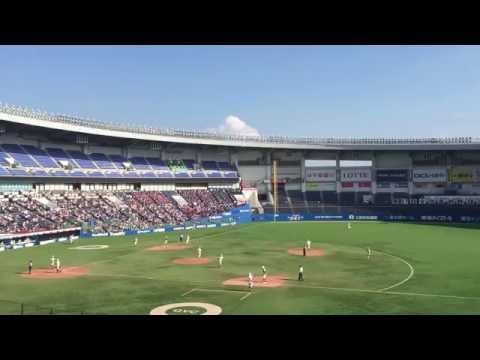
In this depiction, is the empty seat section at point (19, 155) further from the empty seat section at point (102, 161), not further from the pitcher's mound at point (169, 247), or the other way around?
the pitcher's mound at point (169, 247)

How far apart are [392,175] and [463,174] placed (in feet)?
49.1

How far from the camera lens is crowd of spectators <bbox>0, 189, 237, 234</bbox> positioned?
62.4 metres

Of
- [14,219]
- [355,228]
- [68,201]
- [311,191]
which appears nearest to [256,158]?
[311,191]

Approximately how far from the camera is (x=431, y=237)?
209 ft

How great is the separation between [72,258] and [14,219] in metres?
16.8

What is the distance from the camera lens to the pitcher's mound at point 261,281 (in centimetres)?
3453

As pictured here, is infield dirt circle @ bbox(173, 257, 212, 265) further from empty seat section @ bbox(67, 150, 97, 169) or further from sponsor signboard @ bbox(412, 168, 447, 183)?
sponsor signboard @ bbox(412, 168, 447, 183)

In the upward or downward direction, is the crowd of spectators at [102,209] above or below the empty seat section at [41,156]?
below

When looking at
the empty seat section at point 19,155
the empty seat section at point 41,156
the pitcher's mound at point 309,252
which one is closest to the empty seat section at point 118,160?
the empty seat section at point 41,156

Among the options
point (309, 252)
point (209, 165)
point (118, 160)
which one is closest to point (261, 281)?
point (309, 252)

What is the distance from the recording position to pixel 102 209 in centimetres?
7531

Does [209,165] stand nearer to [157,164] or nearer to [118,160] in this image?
[157,164]

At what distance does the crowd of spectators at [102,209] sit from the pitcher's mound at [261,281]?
3473cm

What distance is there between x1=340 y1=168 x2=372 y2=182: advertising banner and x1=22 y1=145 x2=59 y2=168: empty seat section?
6505 centimetres
